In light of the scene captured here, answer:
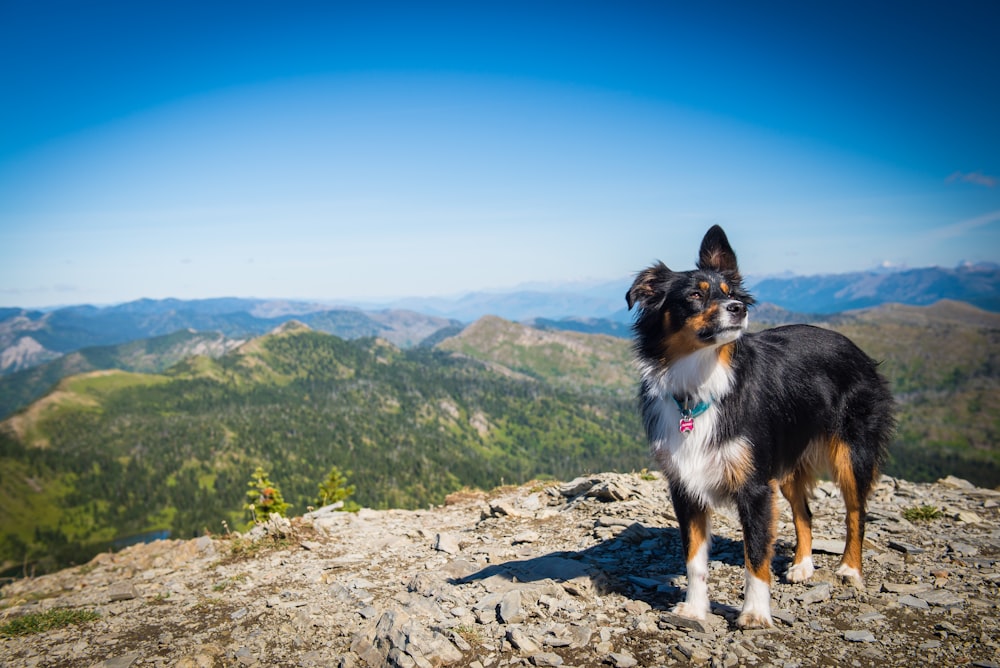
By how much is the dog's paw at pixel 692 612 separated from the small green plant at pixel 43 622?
8.85 m

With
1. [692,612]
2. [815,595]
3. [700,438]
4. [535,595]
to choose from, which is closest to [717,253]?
[700,438]

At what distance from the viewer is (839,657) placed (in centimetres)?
516

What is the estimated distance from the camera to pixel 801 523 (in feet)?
23.6

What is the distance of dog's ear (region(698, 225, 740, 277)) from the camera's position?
19.6 feet

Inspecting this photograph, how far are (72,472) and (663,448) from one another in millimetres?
258988

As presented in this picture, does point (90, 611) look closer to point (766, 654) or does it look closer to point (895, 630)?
point (766, 654)

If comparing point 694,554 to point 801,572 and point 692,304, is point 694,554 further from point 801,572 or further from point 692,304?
point 692,304

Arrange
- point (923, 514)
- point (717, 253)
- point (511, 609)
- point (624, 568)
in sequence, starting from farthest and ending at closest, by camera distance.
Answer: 1. point (923, 514)
2. point (624, 568)
3. point (511, 609)
4. point (717, 253)

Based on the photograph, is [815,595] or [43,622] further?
[43,622]

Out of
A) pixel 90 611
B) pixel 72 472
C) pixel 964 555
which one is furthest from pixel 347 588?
pixel 72 472

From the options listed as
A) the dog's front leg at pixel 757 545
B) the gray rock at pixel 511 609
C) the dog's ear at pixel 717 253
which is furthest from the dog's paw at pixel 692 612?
the dog's ear at pixel 717 253

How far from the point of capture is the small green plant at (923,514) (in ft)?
30.2

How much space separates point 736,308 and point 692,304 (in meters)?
0.42

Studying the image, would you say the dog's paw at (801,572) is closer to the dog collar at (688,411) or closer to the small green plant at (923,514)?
the dog collar at (688,411)
